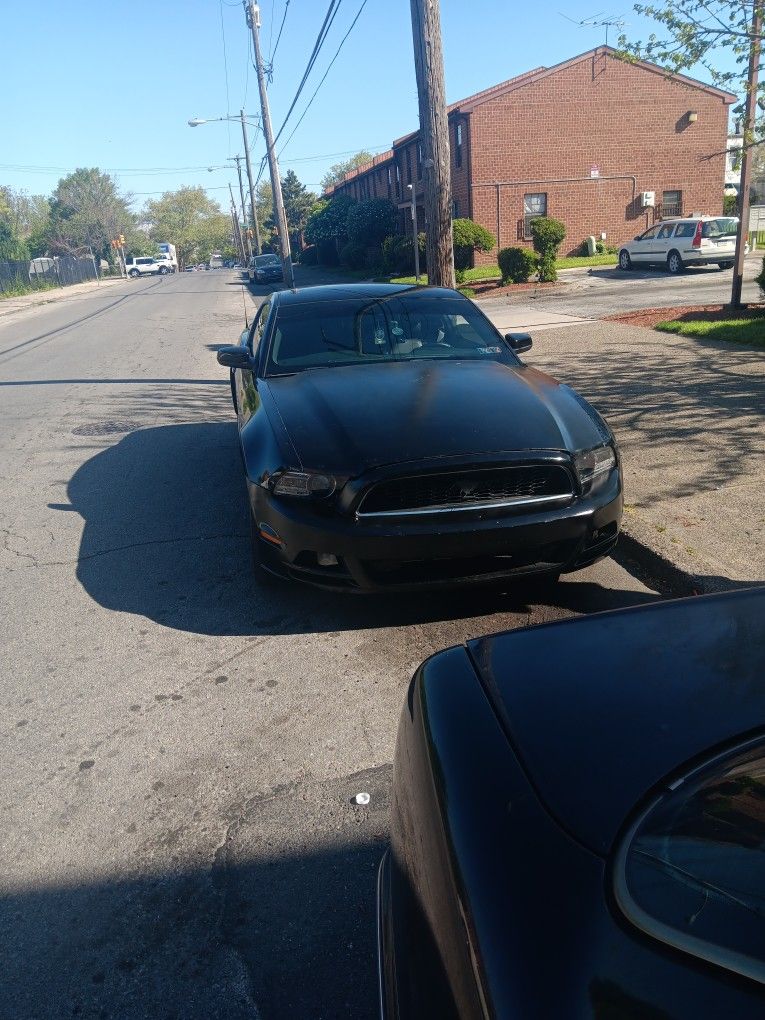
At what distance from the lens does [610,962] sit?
111 cm

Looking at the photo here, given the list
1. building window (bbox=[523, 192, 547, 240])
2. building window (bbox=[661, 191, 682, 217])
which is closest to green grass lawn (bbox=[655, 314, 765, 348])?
building window (bbox=[523, 192, 547, 240])

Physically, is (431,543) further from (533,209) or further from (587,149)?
(587,149)

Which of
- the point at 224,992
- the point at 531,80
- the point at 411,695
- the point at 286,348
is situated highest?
the point at 531,80

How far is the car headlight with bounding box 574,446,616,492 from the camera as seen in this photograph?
13.0ft

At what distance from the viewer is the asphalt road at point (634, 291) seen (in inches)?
670

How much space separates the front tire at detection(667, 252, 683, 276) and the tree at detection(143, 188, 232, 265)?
420 feet

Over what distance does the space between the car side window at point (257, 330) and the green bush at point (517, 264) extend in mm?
18670

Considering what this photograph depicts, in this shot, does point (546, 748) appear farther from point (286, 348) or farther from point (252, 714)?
point (286, 348)

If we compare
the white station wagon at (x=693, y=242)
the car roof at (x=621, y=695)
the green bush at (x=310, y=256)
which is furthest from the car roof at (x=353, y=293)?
the green bush at (x=310, y=256)

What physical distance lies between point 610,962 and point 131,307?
32031mm

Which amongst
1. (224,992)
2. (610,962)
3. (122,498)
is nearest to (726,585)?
(224,992)

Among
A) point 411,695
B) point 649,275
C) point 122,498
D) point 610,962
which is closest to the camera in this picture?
point 610,962

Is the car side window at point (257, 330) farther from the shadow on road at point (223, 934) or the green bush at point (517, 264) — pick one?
the green bush at point (517, 264)

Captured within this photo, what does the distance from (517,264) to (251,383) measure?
2037 cm
